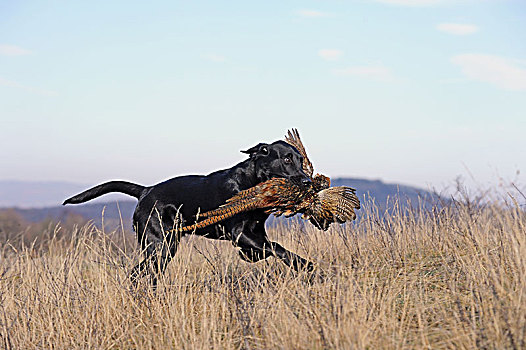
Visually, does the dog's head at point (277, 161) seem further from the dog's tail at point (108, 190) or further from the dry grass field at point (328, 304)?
the dog's tail at point (108, 190)

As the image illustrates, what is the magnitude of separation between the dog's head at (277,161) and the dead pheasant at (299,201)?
21 cm

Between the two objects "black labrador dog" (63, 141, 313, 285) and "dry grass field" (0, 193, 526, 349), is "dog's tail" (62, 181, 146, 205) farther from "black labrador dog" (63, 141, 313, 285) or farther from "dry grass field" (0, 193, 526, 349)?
"dry grass field" (0, 193, 526, 349)

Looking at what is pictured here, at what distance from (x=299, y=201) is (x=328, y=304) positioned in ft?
4.91

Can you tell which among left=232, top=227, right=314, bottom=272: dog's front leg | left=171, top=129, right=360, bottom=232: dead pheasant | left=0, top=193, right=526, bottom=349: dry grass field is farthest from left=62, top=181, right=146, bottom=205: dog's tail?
left=232, top=227, right=314, bottom=272: dog's front leg

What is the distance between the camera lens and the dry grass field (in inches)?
145

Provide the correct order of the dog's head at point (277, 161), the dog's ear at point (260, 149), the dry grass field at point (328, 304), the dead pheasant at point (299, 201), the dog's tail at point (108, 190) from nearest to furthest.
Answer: the dry grass field at point (328, 304) < the dead pheasant at point (299, 201) < the dog's head at point (277, 161) < the dog's ear at point (260, 149) < the dog's tail at point (108, 190)

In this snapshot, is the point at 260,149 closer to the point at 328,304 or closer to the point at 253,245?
the point at 253,245

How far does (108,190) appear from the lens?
6523 mm

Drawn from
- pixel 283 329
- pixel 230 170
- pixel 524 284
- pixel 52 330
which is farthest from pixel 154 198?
pixel 524 284

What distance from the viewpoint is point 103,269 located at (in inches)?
213

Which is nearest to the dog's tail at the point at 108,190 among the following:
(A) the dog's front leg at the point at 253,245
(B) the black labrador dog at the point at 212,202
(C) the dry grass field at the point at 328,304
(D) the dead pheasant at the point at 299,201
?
(B) the black labrador dog at the point at 212,202

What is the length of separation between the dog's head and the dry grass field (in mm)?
941

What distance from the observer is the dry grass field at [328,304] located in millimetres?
3695

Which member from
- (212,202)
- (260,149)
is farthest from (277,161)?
(212,202)
